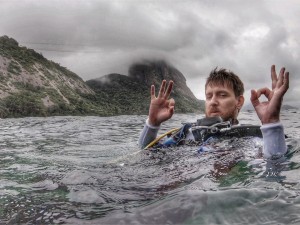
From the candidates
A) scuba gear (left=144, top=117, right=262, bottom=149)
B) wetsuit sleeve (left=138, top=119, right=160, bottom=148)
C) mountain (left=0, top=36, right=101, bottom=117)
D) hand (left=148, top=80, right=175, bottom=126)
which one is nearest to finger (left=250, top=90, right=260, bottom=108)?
scuba gear (left=144, top=117, right=262, bottom=149)

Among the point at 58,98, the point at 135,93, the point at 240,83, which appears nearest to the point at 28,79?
the point at 58,98

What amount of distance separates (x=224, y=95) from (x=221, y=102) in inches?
5.6

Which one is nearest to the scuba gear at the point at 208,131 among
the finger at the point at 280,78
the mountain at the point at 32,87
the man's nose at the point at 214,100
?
the man's nose at the point at 214,100

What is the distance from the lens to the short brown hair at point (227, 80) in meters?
4.99

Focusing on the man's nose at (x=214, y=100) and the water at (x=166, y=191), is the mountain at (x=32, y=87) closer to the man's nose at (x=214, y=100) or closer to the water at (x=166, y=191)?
the man's nose at (x=214, y=100)

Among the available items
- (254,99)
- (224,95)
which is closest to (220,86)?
(224,95)

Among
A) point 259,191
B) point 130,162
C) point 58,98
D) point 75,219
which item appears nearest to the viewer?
point 75,219

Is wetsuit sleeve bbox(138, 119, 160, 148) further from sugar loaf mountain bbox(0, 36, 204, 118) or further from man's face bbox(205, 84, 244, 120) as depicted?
sugar loaf mountain bbox(0, 36, 204, 118)

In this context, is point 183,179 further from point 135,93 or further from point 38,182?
point 135,93

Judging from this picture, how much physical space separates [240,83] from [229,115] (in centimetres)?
61

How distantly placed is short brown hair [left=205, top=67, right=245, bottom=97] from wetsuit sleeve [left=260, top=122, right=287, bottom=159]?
1.78 metres

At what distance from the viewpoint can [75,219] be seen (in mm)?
Result: 2125

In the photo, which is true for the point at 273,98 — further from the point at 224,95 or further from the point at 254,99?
the point at 224,95

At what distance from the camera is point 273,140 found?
10.8ft
